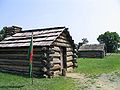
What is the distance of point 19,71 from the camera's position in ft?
61.2

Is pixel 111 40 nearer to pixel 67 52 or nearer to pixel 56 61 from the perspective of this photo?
pixel 67 52

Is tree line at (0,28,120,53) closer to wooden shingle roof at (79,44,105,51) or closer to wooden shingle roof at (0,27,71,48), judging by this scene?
wooden shingle roof at (79,44,105,51)

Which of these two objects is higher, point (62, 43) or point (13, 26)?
point (13, 26)

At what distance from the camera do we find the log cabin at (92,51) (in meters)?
57.9

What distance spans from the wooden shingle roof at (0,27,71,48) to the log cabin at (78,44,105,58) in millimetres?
37938

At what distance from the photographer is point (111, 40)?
108 m

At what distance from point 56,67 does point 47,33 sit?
3.18m

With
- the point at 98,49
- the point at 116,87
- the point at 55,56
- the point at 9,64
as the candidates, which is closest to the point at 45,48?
the point at 55,56

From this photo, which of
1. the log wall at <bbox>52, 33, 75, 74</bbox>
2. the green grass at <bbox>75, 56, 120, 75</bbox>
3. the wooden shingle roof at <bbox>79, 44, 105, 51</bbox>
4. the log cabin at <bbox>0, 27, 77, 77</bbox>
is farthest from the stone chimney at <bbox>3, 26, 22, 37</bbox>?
the wooden shingle roof at <bbox>79, 44, 105, 51</bbox>

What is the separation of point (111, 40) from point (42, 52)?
94207 millimetres

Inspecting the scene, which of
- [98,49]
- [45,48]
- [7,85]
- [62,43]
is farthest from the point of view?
[98,49]

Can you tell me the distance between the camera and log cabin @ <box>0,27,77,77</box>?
1747 centimetres

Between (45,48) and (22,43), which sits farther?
(22,43)

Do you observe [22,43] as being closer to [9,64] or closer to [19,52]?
[19,52]
